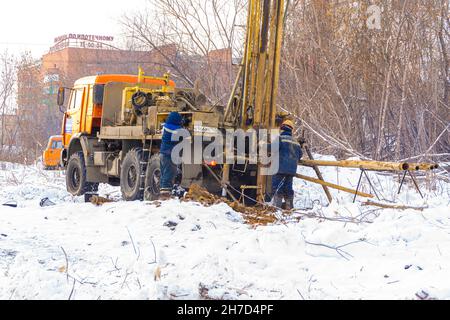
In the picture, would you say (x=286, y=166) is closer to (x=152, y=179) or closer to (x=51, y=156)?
(x=152, y=179)

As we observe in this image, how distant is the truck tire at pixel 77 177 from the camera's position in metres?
15.6

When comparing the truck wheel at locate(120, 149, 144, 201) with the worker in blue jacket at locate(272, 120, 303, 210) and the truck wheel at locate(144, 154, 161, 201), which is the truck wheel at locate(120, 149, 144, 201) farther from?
the worker in blue jacket at locate(272, 120, 303, 210)

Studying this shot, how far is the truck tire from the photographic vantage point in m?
15.6

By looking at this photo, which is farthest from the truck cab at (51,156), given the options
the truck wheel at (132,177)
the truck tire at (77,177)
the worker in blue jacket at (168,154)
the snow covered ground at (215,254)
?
the snow covered ground at (215,254)

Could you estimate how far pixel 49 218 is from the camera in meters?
9.79

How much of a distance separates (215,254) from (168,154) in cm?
553

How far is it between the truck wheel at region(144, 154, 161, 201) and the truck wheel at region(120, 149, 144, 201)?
11.7 inches

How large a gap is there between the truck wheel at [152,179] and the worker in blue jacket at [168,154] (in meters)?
0.89

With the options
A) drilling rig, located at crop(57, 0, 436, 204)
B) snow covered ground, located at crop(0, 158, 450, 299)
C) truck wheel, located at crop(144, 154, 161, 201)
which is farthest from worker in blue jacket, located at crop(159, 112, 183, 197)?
snow covered ground, located at crop(0, 158, 450, 299)

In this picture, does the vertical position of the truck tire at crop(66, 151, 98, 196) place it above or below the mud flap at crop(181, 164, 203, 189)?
below

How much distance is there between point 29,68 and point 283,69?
112 ft

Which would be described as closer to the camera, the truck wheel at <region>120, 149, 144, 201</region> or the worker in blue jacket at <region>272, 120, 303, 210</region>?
the worker in blue jacket at <region>272, 120, 303, 210</region>

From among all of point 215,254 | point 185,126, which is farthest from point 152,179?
point 215,254

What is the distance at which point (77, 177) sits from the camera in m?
16.2
